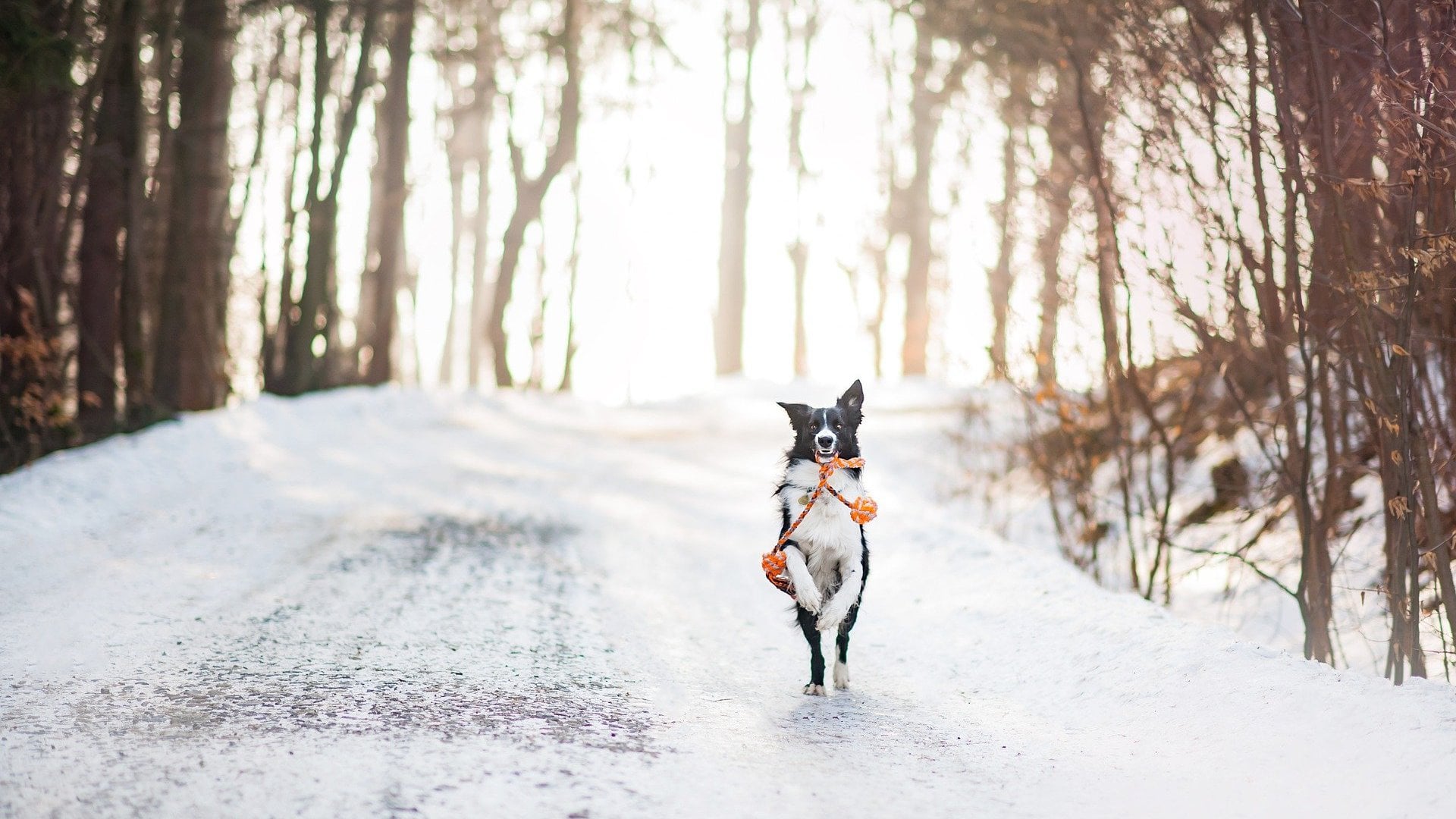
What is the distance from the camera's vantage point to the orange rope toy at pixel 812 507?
6340 mm

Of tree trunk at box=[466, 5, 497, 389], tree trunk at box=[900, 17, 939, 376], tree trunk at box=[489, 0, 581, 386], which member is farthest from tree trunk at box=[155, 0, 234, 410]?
tree trunk at box=[900, 17, 939, 376]

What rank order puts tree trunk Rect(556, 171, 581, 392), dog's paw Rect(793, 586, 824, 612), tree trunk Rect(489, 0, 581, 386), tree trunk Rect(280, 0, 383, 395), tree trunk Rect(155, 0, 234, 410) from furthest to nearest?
tree trunk Rect(556, 171, 581, 392)
tree trunk Rect(489, 0, 581, 386)
tree trunk Rect(280, 0, 383, 395)
tree trunk Rect(155, 0, 234, 410)
dog's paw Rect(793, 586, 824, 612)

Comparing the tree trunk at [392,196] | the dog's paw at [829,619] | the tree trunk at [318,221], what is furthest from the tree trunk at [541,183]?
the dog's paw at [829,619]

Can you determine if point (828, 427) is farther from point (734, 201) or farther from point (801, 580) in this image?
point (734, 201)

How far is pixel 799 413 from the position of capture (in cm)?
657

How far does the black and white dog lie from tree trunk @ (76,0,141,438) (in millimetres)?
10578

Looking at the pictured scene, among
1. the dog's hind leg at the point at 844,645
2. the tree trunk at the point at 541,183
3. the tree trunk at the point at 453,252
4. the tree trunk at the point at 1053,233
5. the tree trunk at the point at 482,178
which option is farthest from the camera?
the tree trunk at the point at 453,252

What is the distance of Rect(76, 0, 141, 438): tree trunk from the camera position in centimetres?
1358

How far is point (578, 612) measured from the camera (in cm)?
808

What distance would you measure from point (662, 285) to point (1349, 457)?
1573 inches

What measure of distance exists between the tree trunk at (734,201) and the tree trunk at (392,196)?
41.5ft

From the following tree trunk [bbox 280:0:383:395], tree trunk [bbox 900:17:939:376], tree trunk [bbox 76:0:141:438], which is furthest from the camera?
tree trunk [bbox 900:17:939:376]

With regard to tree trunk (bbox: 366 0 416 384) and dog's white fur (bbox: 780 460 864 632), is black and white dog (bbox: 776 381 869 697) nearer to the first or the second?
dog's white fur (bbox: 780 460 864 632)

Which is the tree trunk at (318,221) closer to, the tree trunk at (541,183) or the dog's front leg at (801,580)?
the tree trunk at (541,183)
